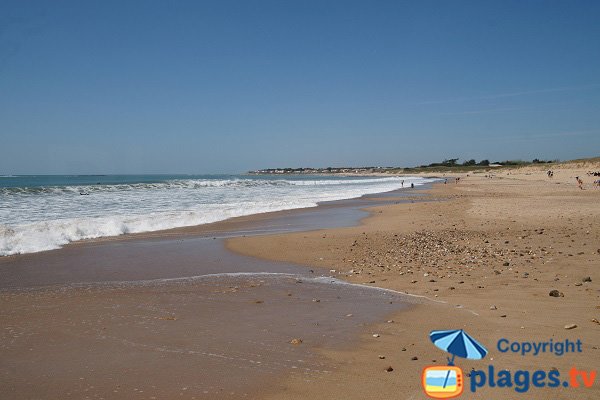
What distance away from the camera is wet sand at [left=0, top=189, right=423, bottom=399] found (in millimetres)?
4496

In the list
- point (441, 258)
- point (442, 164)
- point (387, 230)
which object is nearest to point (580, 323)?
point (441, 258)

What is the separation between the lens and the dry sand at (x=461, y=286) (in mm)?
4453

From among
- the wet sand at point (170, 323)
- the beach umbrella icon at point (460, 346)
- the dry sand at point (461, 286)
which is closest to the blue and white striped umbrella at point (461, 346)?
the beach umbrella icon at point (460, 346)

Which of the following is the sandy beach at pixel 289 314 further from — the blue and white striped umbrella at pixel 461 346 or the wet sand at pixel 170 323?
the blue and white striped umbrella at pixel 461 346

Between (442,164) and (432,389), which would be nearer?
(432,389)

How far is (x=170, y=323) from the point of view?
20.5ft

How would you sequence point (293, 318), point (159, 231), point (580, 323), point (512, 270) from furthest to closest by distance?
point (159, 231) < point (512, 270) < point (293, 318) < point (580, 323)

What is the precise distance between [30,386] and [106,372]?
0.70 metres

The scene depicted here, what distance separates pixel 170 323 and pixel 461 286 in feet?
16.6

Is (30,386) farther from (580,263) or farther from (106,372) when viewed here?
(580,263)

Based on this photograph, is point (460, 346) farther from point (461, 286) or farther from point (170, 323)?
point (461, 286)

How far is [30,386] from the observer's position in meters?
4.41

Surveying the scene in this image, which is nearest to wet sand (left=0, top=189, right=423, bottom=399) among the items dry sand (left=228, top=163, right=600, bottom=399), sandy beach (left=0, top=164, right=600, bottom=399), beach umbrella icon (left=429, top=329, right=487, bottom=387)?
sandy beach (left=0, top=164, right=600, bottom=399)

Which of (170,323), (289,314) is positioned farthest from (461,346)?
(170,323)
